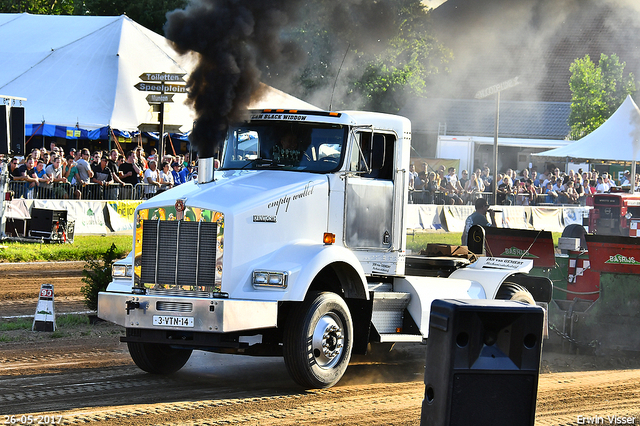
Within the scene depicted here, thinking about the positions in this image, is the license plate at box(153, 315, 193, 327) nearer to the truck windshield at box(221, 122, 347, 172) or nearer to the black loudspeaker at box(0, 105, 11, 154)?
the truck windshield at box(221, 122, 347, 172)

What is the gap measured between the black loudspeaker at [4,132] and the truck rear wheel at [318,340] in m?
11.2

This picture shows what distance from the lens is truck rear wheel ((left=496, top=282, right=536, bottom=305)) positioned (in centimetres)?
1002

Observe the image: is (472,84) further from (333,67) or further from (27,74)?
(333,67)

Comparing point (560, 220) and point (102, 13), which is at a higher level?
point (102, 13)

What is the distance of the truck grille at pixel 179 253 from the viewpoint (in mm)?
7836

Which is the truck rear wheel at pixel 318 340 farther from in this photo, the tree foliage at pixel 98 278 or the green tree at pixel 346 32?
the tree foliage at pixel 98 278

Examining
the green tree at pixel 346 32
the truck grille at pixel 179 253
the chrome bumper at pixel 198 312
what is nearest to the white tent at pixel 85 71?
the green tree at pixel 346 32

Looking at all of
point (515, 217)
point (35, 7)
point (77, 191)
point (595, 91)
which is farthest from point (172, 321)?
point (35, 7)

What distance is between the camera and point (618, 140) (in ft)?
90.1

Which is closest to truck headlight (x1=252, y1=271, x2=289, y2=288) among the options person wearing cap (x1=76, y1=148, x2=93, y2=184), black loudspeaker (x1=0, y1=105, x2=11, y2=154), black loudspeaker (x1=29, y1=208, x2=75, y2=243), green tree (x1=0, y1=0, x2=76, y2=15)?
black loudspeaker (x1=0, y1=105, x2=11, y2=154)

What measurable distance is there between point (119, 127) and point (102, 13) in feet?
75.4

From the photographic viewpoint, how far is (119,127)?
26.2 meters

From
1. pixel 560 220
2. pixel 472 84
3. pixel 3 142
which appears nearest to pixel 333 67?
pixel 3 142

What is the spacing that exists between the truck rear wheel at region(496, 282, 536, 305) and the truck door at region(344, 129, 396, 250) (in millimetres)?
1673
